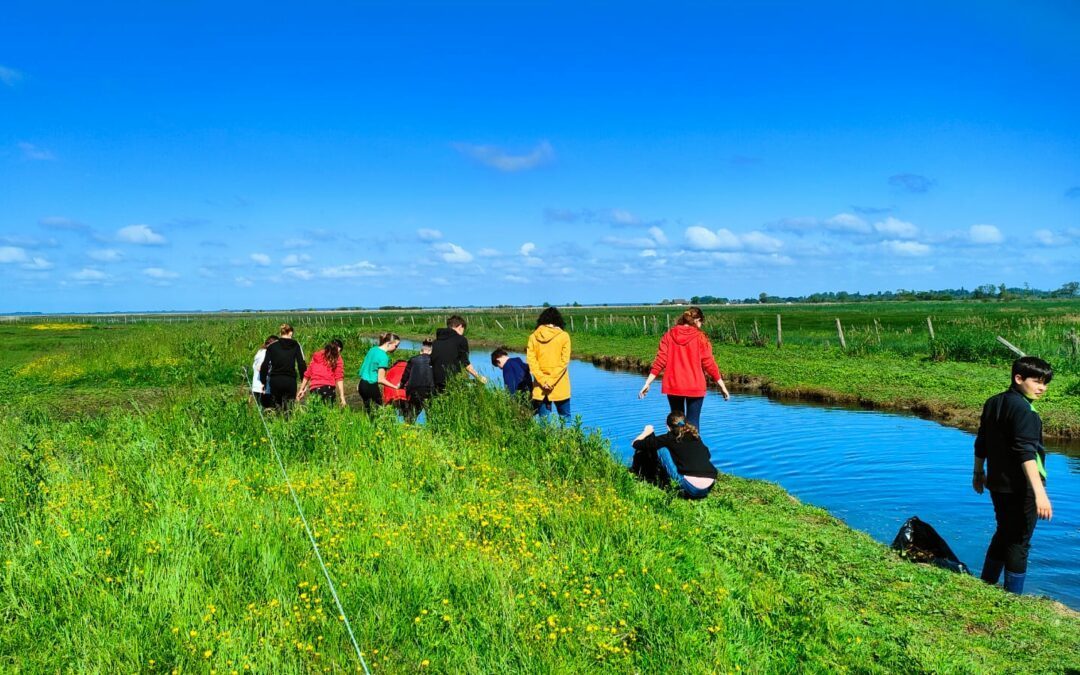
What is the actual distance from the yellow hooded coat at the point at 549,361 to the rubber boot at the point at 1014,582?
5275 mm

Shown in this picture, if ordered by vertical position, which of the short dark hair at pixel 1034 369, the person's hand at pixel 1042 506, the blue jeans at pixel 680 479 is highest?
the short dark hair at pixel 1034 369

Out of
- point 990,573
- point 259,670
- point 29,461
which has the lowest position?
point 990,573

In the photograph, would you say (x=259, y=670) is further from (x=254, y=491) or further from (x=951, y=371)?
(x=951, y=371)

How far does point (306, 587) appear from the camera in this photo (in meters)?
4.66

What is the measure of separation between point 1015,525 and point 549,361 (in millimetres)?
5513

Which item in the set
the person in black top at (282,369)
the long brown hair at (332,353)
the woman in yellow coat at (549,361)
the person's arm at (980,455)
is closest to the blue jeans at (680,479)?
the woman in yellow coat at (549,361)

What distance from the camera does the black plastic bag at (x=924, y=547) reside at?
632 centimetres

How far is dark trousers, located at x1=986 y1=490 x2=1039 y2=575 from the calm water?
929mm

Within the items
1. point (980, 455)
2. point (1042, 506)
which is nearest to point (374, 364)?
point (980, 455)

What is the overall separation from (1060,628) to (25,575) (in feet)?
24.6

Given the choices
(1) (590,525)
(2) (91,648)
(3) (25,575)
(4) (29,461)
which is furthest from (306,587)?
(4) (29,461)

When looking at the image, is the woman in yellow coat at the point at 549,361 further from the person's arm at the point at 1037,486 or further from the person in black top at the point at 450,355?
the person's arm at the point at 1037,486

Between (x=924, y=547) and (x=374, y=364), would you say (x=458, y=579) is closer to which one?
(x=924, y=547)

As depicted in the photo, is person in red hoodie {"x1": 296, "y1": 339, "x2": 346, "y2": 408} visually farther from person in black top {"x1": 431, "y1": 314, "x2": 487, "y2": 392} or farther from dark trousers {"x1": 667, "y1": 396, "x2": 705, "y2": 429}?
dark trousers {"x1": 667, "y1": 396, "x2": 705, "y2": 429}
